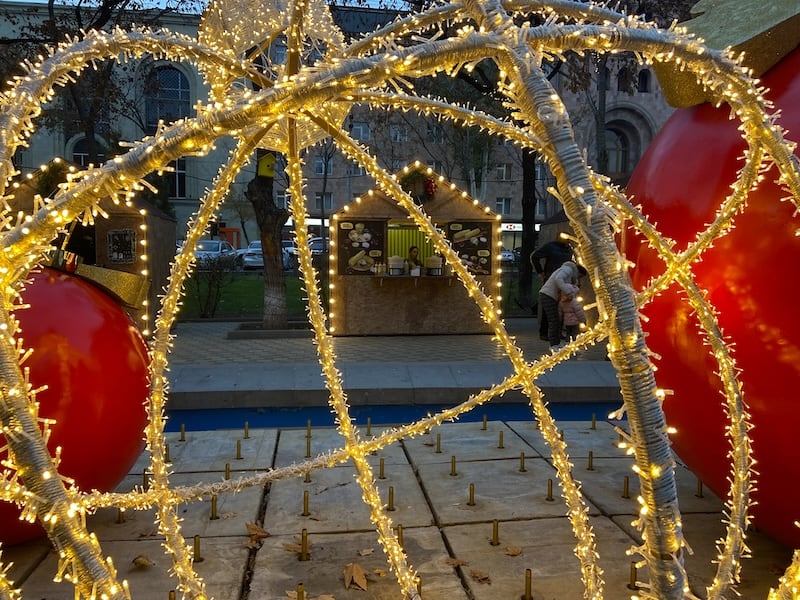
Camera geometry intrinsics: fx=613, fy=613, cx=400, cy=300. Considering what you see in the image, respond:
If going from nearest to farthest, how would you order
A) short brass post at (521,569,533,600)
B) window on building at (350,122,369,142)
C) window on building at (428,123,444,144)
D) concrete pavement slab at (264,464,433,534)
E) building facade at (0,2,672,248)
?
short brass post at (521,569,533,600)
concrete pavement slab at (264,464,433,534)
building facade at (0,2,672,248)
window on building at (428,123,444,144)
window on building at (350,122,369,142)

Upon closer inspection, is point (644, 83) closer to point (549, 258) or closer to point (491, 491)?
point (549, 258)

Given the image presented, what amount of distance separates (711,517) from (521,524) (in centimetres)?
133

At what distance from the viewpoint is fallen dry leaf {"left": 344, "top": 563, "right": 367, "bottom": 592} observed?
3.39 m

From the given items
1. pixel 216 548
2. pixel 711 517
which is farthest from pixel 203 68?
pixel 711 517

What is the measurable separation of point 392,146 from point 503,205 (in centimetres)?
1628

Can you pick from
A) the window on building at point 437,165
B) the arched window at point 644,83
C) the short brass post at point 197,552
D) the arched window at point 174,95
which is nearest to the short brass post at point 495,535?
the short brass post at point 197,552

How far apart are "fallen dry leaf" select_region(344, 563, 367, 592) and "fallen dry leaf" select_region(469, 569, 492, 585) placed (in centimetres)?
61

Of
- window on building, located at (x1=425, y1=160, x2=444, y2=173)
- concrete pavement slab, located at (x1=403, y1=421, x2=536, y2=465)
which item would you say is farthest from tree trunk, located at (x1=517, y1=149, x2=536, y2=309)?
window on building, located at (x1=425, y1=160, x2=444, y2=173)

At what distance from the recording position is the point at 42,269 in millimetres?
3760

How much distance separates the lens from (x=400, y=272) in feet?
45.9

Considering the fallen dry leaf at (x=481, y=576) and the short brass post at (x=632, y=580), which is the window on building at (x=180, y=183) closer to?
the fallen dry leaf at (x=481, y=576)

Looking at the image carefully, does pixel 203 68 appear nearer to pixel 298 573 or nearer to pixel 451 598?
pixel 298 573

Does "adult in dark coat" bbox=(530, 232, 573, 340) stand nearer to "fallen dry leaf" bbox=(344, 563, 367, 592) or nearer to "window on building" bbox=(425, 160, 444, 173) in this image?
"fallen dry leaf" bbox=(344, 563, 367, 592)

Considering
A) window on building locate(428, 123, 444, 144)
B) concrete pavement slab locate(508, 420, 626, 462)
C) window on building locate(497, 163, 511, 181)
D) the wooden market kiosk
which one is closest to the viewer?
concrete pavement slab locate(508, 420, 626, 462)
